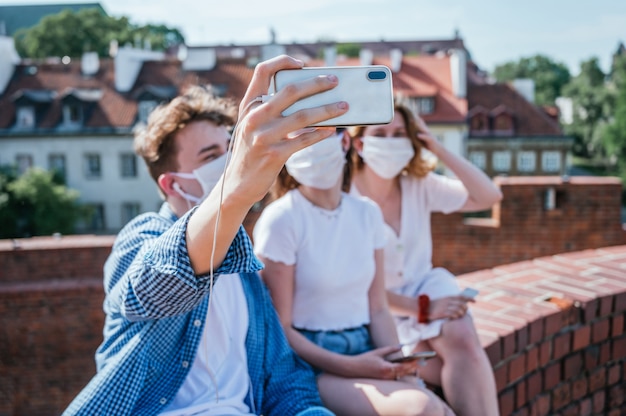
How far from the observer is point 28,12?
70.6 metres

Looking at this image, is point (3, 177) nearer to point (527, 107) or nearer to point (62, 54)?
point (62, 54)

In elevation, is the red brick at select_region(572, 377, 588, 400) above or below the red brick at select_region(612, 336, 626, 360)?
below

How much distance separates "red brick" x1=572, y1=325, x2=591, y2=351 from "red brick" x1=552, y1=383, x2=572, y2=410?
0.17 m

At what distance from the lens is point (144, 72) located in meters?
31.8

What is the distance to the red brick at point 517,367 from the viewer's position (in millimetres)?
2748

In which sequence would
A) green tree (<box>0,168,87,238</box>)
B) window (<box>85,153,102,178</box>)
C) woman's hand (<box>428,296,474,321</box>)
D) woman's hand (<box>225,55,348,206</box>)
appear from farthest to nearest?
window (<box>85,153,102,178</box>) < green tree (<box>0,168,87,238</box>) < woman's hand (<box>428,296,474,321</box>) < woman's hand (<box>225,55,348,206</box>)

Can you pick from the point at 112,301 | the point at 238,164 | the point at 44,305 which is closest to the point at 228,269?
the point at 238,164

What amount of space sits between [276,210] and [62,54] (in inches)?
1822

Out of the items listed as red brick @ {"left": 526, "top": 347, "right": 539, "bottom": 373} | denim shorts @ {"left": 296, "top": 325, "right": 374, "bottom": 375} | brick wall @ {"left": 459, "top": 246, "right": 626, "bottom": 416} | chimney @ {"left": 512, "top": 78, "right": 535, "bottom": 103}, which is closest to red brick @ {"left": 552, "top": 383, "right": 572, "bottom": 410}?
brick wall @ {"left": 459, "top": 246, "right": 626, "bottom": 416}

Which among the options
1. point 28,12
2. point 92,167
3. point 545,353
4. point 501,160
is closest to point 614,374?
point 545,353

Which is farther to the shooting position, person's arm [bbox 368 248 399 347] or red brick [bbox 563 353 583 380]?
red brick [bbox 563 353 583 380]

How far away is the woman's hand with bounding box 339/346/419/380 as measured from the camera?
2168 mm

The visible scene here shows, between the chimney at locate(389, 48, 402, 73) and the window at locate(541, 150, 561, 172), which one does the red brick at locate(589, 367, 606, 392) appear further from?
the chimney at locate(389, 48, 402, 73)

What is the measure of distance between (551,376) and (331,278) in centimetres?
120
